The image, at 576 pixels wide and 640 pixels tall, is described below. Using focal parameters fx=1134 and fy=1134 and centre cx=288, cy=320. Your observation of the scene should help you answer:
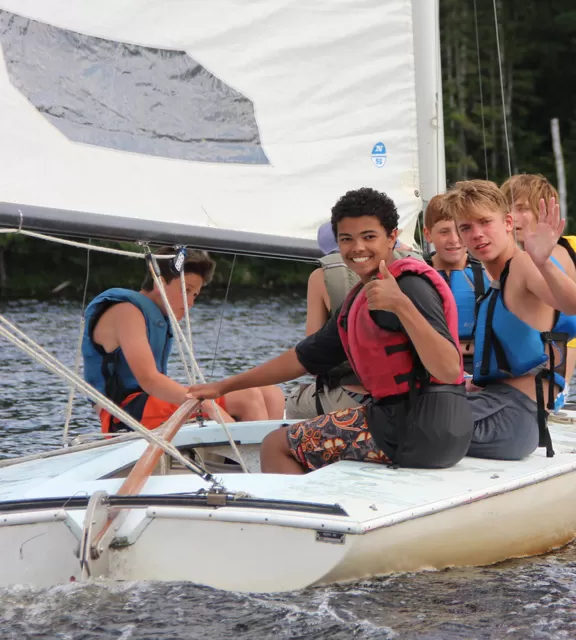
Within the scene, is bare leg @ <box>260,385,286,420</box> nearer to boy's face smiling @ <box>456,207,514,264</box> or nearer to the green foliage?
boy's face smiling @ <box>456,207,514,264</box>

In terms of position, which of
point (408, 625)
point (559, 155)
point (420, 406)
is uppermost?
point (559, 155)

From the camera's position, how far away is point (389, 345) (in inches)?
127

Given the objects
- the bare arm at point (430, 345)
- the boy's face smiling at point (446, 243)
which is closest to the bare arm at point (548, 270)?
the bare arm at point (430, 345)

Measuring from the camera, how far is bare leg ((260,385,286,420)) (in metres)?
4.83

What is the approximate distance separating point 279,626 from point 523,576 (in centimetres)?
92

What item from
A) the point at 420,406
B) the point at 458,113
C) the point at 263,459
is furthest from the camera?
the point at 458,113

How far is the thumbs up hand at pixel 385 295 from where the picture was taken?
3.06m

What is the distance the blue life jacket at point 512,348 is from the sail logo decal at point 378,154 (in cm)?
120

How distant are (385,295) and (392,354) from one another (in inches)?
9.9

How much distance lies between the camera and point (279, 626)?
2.93 meters

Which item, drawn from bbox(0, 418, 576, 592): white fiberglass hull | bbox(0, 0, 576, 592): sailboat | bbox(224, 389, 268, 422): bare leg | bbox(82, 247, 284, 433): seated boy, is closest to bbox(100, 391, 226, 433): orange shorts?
bbox(82, 247, 284, 433): seated boy

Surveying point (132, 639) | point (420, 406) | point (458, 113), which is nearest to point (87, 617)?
point (132, 639)

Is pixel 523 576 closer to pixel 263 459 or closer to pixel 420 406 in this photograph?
pixel 420 406

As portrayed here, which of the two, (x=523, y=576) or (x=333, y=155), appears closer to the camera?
(x=523, y=576)
